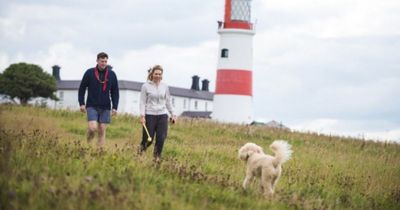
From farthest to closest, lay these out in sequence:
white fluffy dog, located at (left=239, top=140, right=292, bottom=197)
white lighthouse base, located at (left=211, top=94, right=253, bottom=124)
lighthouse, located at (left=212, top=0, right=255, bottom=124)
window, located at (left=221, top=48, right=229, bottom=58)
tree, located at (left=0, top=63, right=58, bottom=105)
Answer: tree, located at (left=0, top=63, right=58, bottom=105) → window, located at (left=221, top=48, right=229, bottom=58) → lighthouse, located at (left=212, top=0, right=255, bottom=124) → white lighthouse base, located at (left=211, top=94, right=253, bottom=124) → white fluffy dog, located at (left=239, top=140, right=292, bottom=197)

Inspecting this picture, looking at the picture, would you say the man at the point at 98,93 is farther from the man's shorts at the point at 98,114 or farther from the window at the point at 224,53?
the window at the point at 224,53

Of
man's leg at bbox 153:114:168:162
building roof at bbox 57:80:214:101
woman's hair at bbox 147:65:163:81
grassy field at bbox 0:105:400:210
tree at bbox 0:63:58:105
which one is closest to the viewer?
grassy field at bbox 0:105:400:210

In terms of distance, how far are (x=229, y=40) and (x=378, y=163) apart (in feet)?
85.8

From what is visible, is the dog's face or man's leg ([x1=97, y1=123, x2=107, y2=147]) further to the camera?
man's leg ([x1=97, y1=123, x2=107, y2=147])

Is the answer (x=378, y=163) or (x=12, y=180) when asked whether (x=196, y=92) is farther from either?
(x=12, y=180)

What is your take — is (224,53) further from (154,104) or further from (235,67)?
(154,104)

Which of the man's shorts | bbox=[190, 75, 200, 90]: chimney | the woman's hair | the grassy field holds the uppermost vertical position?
bbox=[190, 75, 200, 90]: chimney

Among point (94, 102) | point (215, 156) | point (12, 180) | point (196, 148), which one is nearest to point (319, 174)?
point (215, 156)

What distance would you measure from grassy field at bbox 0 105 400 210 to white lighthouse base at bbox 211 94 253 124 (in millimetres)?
21981

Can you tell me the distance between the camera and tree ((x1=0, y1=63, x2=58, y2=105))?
7706 cm

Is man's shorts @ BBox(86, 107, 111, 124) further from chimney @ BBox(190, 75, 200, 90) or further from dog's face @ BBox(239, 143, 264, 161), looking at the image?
chimney @ BBox(190, 75, 200, 90)

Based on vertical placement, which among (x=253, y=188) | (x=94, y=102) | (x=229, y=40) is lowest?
(x=253, y=188)

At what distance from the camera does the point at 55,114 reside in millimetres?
25453

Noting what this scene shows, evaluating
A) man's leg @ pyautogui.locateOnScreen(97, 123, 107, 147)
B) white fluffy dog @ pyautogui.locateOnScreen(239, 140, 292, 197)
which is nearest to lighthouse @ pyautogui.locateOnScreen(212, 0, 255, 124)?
man's leg @ pyautogui.locateOnScreen(97, 123, 107, 147)
